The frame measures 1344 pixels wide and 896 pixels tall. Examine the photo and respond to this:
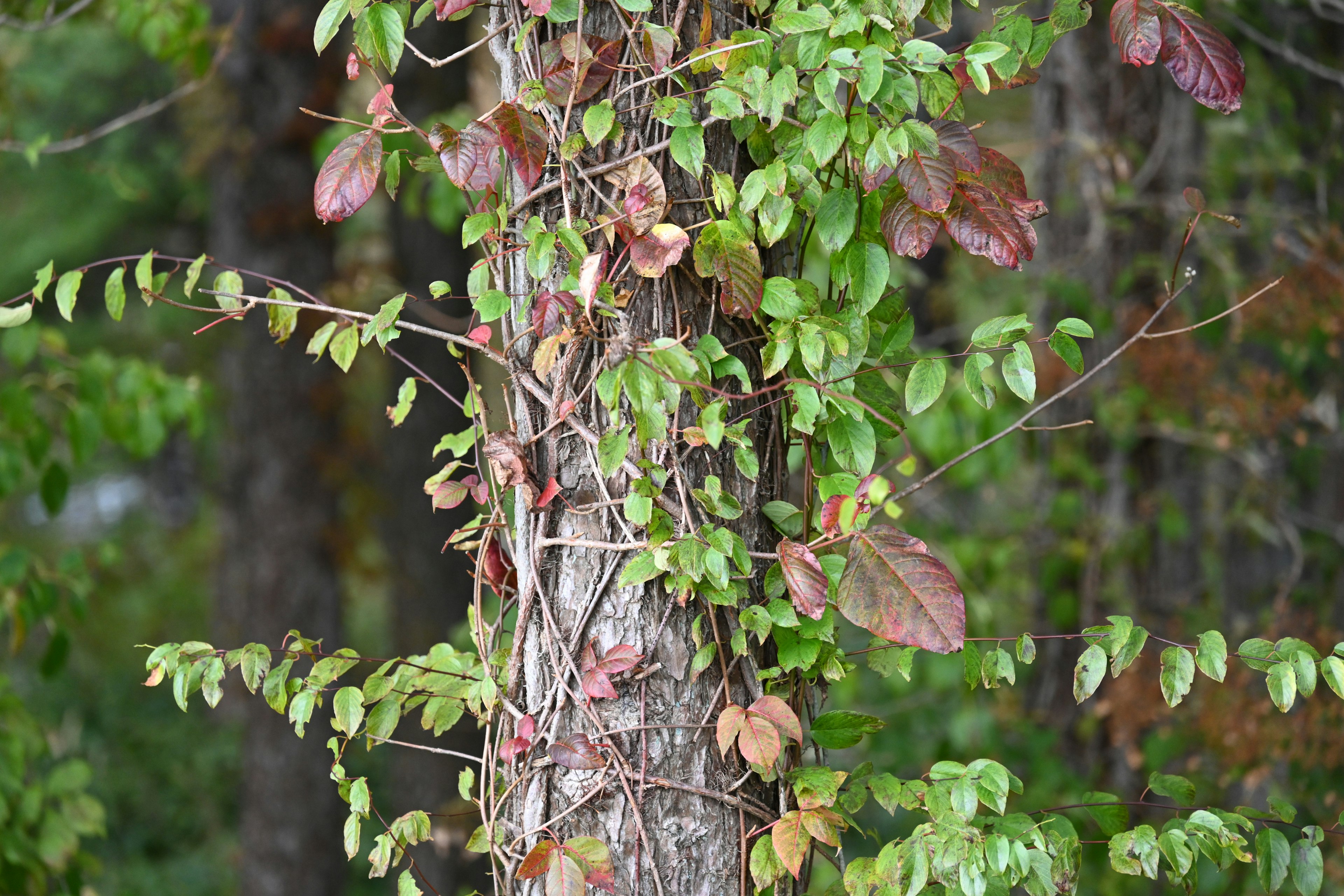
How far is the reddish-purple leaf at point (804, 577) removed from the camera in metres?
1.06

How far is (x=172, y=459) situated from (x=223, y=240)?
27.2 feet

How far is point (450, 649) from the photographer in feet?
4.53

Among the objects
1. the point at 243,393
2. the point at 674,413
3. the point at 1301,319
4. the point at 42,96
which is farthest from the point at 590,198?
the point at 42,96

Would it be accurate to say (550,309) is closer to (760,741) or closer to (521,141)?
(521,141)

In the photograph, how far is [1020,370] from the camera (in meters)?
1.10

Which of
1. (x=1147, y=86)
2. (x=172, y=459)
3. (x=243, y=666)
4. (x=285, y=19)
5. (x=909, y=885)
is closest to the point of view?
(x=909, y=885)

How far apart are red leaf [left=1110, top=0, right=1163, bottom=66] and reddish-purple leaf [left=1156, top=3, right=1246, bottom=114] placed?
1 cm

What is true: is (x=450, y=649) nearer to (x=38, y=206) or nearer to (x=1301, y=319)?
(x=1301, y=319)

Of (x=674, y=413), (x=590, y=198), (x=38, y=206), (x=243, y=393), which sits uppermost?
(x=590, y=198)

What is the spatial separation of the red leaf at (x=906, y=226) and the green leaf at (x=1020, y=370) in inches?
5.8

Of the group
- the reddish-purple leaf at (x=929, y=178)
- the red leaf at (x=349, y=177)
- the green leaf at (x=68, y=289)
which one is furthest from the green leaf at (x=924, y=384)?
the green leaf at (x=68, y=289)

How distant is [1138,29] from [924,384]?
423 mm

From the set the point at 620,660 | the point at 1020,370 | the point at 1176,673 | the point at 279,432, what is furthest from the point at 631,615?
the point at 279,432

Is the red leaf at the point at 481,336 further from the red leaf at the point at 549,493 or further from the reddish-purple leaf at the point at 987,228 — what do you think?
the reddish-purple leaf at the point at 987,228
